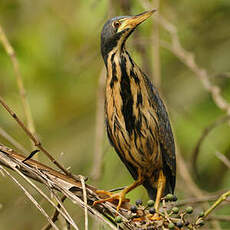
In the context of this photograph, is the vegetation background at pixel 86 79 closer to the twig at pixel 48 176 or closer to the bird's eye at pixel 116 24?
the bird's eye at pixel 116 24

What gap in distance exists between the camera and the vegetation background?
6285mm

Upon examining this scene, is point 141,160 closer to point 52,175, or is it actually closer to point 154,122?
point 154,122

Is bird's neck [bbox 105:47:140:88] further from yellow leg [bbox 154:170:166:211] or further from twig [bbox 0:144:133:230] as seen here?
twig [bbox 0:144:133:230]

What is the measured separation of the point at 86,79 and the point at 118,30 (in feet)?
13.1

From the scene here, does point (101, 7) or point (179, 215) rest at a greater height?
point (101, 7)

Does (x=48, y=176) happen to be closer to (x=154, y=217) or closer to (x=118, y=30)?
(x=154, y=217)

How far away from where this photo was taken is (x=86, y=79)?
8289 mm

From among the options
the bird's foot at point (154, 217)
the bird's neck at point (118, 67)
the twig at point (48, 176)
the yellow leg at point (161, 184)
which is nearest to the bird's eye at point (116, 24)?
the bird's neck at point (118, 67)

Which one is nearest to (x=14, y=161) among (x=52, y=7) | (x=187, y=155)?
(x=187, y=155)

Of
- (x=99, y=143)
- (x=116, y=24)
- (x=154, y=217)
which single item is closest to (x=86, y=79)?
(x=99, y=143)

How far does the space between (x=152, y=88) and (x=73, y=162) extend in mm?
3192

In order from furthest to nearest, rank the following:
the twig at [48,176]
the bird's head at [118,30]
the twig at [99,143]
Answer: the twig at [99,143]
the bird's head at [118,30]
the twig at [48,176]

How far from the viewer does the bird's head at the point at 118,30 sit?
4312mm

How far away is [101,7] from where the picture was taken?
643 cm
